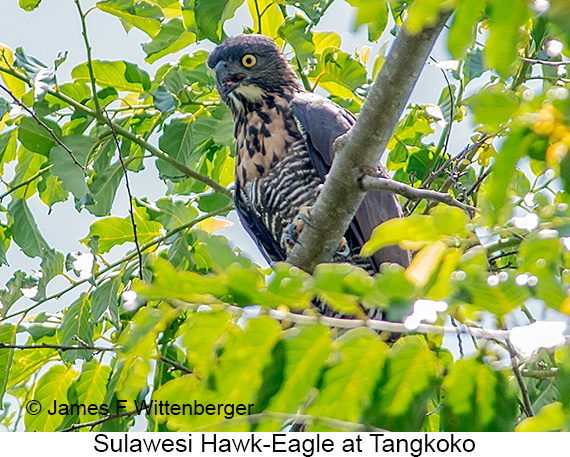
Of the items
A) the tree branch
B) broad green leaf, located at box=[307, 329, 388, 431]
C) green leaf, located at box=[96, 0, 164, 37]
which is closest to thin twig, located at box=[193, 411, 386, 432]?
broad green leaf, located at box=[307, 329, 388, 431]

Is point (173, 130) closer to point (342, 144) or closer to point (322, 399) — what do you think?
point (342, 144)

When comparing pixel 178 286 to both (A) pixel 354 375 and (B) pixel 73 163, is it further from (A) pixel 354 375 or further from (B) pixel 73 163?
(B) pixel 73 163

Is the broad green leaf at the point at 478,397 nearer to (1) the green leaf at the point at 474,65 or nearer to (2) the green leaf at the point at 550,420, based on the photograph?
(2) the green leaf at the point at 550,420

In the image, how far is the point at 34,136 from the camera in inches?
140

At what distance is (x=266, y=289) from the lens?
1.26 meters

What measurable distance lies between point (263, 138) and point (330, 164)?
1.81 ft

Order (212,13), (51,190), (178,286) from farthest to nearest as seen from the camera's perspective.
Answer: (51,190) < (212,13) < (178,286)

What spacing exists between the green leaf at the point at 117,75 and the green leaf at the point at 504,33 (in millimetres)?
3009

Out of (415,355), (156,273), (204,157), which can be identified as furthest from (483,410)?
(204,157)

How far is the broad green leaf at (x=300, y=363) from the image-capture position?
4.19 ft

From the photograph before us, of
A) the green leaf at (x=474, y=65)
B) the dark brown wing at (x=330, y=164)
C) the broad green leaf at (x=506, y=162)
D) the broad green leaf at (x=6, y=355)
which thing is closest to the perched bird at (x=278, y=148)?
the dark brown wing at (x=330, y=164)

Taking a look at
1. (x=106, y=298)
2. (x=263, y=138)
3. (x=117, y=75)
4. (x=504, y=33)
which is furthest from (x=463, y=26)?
(x=263, y=138)

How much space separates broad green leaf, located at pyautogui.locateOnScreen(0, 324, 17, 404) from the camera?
3334 millimetres

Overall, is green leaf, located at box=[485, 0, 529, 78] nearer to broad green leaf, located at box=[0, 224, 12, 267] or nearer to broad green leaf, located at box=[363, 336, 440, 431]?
broad green leaf, located at box=[363, 336, 440, 431]
